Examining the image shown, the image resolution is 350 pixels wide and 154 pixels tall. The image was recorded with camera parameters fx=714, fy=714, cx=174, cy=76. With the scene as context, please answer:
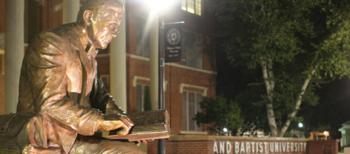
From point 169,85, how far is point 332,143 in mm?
10318

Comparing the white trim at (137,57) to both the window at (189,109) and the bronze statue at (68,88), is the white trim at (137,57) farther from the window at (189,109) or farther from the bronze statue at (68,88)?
the bronze statue at (68,88)

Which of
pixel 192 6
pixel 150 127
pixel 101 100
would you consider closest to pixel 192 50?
pixel 192 6

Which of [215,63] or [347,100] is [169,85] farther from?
[347,100]

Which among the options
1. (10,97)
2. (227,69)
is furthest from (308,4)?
(10,97)

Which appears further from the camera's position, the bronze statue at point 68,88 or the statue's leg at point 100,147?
the statue's leg at point 100,147

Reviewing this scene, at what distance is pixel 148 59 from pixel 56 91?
29112mm

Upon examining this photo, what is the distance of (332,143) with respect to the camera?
27.3m

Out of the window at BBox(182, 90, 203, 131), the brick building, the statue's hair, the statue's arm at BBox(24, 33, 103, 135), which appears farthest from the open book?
the window at BBox(182, 90, 203, 131)

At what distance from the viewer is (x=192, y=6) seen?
1497 inches

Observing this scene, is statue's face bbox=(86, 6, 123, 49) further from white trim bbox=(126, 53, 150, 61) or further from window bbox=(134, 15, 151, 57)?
window bbox=(134, 15, 151, 57)

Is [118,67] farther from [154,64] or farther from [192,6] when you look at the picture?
[192,6]

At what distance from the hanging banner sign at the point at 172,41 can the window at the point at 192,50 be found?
1731 centimetres

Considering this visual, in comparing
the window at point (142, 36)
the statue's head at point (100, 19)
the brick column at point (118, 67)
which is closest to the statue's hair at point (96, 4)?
the statue's head at point (100, 19)

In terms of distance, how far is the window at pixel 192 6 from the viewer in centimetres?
3703
